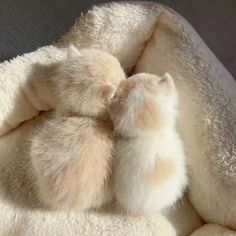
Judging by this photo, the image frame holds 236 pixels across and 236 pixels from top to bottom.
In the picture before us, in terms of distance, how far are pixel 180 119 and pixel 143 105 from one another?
14cm

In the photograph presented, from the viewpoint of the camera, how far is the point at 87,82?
0.95 meters

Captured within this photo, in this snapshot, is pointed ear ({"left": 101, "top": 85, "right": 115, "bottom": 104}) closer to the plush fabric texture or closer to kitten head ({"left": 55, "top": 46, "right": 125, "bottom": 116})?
kitten head ({"left": 55, "top": 46, "right": 125, "bottom": 116})

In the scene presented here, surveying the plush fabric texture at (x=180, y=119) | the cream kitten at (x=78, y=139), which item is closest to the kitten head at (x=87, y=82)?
the cream kitten at (x=78, y=139)

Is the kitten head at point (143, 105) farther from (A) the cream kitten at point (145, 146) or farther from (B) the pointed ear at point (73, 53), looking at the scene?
(B) the pointed ear at point (73, 53)

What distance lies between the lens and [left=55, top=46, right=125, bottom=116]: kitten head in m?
0.95

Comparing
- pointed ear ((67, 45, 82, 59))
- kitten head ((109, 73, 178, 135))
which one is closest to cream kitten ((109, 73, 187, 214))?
kitten head ((109, 73, 178, 135))

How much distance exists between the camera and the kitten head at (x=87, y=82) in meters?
0.95

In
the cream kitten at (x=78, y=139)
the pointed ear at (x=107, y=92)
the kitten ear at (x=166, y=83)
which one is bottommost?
the cream kitten at (x=78, y=139)

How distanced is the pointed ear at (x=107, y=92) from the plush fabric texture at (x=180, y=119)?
17 cm

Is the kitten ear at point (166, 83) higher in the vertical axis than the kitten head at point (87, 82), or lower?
higher

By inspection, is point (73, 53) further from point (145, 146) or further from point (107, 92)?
point (145, 146)

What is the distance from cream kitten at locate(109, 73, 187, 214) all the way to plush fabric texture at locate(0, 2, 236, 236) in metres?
0.06

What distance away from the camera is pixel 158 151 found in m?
0.92

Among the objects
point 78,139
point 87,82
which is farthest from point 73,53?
point 78,139
